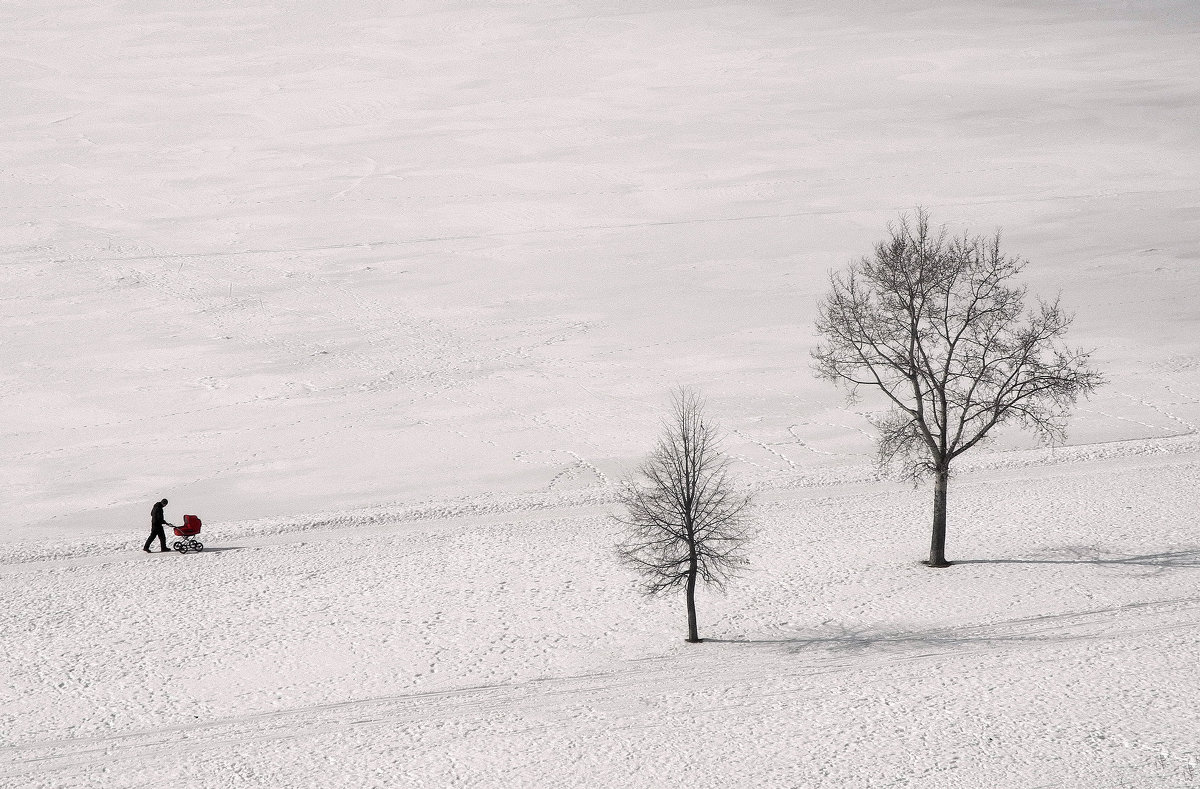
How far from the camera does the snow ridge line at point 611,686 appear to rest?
18406 mm

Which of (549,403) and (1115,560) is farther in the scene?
(549,403)

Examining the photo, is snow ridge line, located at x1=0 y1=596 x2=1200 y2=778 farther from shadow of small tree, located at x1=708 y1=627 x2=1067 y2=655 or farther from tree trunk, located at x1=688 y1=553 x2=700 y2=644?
tree trunk, located at x1=688 y1=553 x2=700 y2=644

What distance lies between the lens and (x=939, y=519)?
24375 mm

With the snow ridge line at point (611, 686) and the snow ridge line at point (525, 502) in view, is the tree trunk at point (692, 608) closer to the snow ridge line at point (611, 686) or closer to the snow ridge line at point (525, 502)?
the snow ridge line at point (611, 686)

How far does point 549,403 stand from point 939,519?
15.6 meters

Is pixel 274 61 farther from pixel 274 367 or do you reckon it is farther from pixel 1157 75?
pixel 1157 75

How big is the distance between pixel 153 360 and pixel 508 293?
545 inches

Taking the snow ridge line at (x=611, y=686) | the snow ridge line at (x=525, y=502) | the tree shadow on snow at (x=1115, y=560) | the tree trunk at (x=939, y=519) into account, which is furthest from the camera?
the snow ridge line at (x=525, y=502)

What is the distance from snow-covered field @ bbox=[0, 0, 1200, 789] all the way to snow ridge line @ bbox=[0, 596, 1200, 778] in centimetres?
9

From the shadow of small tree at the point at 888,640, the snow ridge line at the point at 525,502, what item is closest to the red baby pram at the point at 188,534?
the snow ridge line at the point at 525,502

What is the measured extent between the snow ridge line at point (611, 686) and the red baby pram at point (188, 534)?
8.23 meters

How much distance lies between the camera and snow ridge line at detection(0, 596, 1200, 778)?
60.4 feet

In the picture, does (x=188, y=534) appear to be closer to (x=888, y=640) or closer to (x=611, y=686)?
(x=611, y=686)

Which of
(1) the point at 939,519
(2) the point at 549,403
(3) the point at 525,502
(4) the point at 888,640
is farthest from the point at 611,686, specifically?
(2) the point at 549,403
